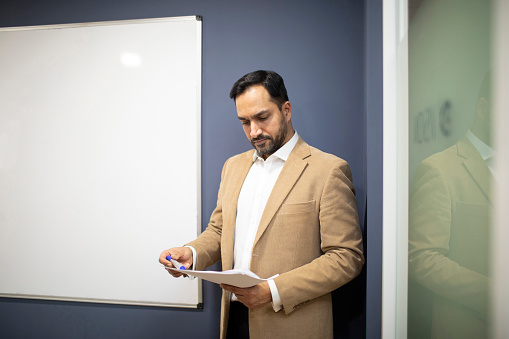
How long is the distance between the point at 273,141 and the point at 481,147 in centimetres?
78

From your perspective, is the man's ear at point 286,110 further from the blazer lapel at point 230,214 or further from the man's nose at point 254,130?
the blazer lapel at point 230,214

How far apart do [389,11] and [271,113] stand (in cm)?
52

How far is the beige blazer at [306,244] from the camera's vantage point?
1070mm

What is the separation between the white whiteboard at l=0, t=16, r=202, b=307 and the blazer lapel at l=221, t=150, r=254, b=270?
14.5 inches

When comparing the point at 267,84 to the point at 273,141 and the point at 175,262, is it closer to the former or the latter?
the point at 273,141

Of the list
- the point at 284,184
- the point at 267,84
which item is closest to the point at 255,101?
the point at 267,84

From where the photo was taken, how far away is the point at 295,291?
1.05 meters

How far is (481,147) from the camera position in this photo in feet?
1.70

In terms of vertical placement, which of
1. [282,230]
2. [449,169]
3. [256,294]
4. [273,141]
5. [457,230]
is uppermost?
[273,141]

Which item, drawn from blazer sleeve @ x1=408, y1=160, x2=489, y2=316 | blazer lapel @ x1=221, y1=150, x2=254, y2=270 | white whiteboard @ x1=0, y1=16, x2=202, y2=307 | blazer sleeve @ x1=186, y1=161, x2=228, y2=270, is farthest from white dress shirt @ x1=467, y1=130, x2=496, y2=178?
white whiteboard @ x1=0, y1=16, x2=202, y2=307

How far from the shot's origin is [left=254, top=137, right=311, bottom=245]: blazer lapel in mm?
1146

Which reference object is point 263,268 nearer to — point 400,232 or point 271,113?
point 400,232

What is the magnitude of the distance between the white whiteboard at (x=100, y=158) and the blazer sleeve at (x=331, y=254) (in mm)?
725

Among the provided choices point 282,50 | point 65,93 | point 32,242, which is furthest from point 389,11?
point 32,242
